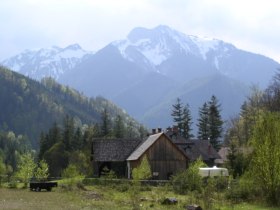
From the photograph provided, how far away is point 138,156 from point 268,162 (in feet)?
145

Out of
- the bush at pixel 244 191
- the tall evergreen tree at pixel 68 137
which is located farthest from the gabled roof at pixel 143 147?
the bush at pixel 244 191

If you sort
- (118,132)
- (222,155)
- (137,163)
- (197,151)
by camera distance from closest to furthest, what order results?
1. (137,163)
2. (197,151)
3. (222,155)
4. (118,132)

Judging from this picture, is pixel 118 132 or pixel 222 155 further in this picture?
pixel 118 132

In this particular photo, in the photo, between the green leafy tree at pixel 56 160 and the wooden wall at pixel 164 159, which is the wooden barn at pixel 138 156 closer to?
the wooden wall at pixel 164 159

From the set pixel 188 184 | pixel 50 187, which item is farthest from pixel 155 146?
pixel 188 184

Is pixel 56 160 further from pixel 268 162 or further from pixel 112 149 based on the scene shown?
pixel 268 162

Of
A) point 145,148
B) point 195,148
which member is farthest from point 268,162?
point 195,148

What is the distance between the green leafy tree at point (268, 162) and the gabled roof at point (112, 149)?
47319 millimetres

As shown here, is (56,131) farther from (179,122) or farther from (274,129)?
(274,129)

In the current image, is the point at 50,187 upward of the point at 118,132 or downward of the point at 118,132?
downward

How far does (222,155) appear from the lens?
10706 centimetres

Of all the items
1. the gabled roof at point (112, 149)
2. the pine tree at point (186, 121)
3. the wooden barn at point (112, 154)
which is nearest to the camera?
the wooden barn at point (112, 154)

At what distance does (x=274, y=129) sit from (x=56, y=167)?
80134mm

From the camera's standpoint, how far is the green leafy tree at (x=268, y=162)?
37.0 m
